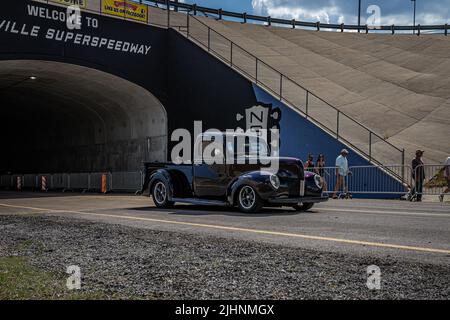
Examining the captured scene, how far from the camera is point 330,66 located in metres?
34.7

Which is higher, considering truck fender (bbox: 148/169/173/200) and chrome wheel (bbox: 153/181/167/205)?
truck fender (bbox: 148/169/173/200)

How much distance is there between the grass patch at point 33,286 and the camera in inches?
156

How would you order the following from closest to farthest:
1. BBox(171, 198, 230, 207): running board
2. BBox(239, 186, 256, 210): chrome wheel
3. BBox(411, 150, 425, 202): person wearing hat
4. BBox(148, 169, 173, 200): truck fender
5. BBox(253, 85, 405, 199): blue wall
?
BBox(239, 186, 256, 210): chrome wheel → BBox(171, 198, 230, 207): running board → BBox(148, 169, 173, 200): truck fender → BBox(411, 150, 425, 202): person wearing hat → BBox(253, 85, 405, 199): blue wall

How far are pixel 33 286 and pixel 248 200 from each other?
7.25 m

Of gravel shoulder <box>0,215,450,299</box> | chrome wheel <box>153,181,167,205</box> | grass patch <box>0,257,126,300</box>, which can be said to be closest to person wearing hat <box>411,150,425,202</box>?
chrome wheel <box>153,181,167,205</box>

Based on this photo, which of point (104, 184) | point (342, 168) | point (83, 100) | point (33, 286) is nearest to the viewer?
point (33, 286)

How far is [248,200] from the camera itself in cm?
1121

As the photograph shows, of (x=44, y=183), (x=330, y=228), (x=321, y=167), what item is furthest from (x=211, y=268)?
(x=44, y=183)

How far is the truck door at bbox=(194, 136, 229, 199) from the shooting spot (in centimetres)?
1166

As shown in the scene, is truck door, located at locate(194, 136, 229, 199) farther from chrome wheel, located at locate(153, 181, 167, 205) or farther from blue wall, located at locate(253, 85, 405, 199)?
blue wall, located at locate(253, 85, 405, 199)

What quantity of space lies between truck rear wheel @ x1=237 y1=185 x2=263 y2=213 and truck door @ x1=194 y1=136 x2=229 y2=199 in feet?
1.58

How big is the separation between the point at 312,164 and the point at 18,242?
14318 millimetres

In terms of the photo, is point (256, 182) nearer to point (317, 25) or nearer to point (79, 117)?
point (79, 117)
